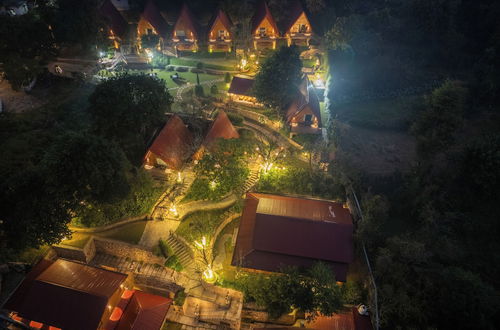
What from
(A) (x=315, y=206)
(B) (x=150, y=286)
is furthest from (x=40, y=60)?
(A) (x=315, y=206)

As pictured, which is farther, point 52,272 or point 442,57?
point 442,57

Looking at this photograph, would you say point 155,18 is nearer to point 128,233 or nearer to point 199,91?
point 199,91

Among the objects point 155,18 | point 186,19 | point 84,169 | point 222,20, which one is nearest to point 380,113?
point 222,20

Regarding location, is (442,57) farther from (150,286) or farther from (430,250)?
(150,286)

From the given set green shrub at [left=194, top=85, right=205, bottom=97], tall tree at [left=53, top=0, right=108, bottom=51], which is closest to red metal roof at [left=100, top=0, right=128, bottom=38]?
tall tree at [left=53, top=0, right=108, bottom=51]

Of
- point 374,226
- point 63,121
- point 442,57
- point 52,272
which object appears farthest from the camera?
point 442,57

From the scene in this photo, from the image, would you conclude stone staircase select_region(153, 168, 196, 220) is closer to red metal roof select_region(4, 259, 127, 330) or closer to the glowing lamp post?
the glowing lamp post

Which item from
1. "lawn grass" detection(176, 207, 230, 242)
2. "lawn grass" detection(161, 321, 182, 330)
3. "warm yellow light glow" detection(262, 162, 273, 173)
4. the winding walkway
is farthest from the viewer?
the winding walkway

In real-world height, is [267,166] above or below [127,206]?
A: above
